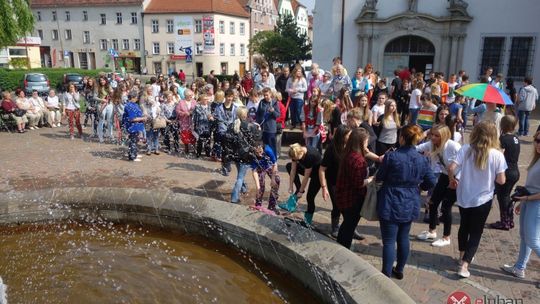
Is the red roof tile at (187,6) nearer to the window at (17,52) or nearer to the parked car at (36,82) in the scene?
the window at (17,52)

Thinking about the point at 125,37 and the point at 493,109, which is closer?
the point at 493,109

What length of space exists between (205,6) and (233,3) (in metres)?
7.13

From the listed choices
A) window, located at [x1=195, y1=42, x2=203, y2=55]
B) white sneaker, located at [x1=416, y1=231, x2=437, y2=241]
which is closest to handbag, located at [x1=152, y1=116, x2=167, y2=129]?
white sneaker, located at [x1=416, y1=231, x2=437, y2=241]

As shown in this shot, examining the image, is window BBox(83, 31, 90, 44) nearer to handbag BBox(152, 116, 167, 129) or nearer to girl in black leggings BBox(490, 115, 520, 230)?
handbag BBox(152, 116, 167, 129)

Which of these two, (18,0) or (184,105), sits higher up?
(18,0)

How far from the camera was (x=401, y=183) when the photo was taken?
468 centimetres

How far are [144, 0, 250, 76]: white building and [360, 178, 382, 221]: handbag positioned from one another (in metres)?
54.5

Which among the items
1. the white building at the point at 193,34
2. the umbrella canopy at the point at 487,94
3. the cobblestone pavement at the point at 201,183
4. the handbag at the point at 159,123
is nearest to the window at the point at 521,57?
the cobblestone pavement at the point at 201,183

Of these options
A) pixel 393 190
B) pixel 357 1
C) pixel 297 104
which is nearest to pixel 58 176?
pixel 297 104

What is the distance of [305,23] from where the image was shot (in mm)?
99375

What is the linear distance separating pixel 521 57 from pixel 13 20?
27.1 m

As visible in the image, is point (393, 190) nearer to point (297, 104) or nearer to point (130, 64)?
point (297, 104)

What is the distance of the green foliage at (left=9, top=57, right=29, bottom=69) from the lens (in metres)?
44.6

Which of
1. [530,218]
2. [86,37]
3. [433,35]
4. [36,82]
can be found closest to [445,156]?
[530,218]
